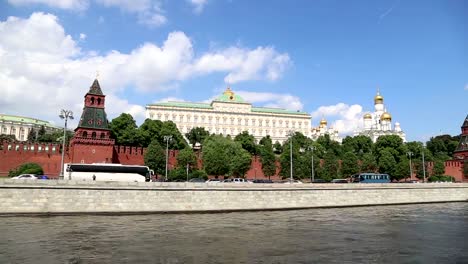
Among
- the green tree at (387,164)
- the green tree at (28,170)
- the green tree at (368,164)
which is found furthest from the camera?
the green tree at (387,164)

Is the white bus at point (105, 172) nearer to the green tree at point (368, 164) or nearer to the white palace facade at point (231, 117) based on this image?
the green tree at point (368, 164)

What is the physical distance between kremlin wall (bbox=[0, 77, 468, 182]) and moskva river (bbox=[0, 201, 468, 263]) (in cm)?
2384

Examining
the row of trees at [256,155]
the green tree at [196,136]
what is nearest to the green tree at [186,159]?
the row of trees at [256,155]

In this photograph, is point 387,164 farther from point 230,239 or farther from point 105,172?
point 230,239

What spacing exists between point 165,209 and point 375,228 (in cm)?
1592

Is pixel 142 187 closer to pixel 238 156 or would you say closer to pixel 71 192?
pixel 71 192

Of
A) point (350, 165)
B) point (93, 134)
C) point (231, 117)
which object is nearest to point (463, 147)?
point (350, 165)

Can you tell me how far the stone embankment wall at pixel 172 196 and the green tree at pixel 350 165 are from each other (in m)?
22.5

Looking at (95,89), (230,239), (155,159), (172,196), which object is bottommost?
(230,239)

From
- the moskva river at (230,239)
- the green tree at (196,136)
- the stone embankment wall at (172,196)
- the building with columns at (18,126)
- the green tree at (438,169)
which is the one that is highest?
the building with columns at (18,126)

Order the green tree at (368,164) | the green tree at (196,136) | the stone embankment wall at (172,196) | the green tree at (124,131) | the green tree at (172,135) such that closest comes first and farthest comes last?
the stone embankment wall at (172,196) → the green tree at (124,131) → the green tree at (172,135) → the green tree at (368,164) → the green tree at (196,136)

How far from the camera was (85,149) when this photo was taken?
50.0m

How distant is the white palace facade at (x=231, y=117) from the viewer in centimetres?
11225

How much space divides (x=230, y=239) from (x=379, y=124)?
360ft
